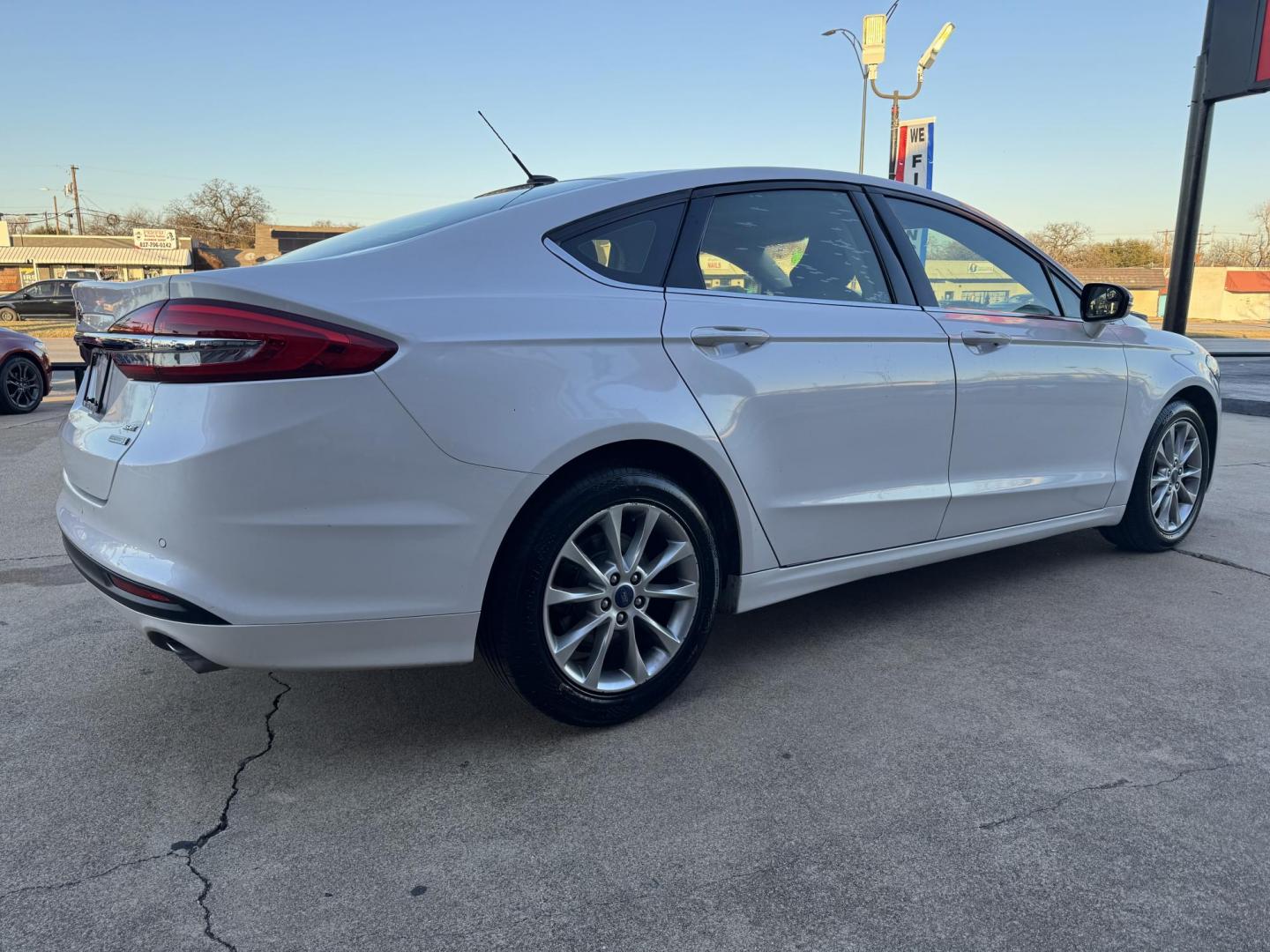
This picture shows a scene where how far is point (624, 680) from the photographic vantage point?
2.76 m

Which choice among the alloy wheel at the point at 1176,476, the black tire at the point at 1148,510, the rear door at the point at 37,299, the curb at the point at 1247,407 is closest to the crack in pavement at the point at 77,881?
the black tire at the point at 1148,510

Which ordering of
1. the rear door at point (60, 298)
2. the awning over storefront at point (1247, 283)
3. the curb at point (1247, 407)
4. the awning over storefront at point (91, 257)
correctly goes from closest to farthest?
the curb at point (1247, 407) < the rear door at point (60, 298) < the awning over storefront at point (1247, 283) < the awning over storefront at point (91, 257)

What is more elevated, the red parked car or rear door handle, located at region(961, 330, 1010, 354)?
rear door handle, located at region(961, 330, 1010, 354)

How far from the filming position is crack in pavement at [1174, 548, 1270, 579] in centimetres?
436

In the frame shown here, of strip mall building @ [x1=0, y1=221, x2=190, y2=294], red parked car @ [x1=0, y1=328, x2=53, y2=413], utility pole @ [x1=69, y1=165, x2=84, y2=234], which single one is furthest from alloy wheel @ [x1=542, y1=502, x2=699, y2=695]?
utility pole @ [x1=69, y1=165, x2=84, y2=234]

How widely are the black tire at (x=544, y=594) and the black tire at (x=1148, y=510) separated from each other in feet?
8.96

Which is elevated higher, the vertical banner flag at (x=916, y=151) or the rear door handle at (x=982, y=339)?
the vertical banner flag at (x=916, y=151)

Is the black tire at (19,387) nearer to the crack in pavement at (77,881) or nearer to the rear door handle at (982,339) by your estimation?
the crack in pavement at (77,881)

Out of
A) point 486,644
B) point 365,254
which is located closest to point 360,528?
point 486,644

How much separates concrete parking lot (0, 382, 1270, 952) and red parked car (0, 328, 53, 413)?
7.17 meters

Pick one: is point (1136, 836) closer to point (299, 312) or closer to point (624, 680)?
point (624, 680)

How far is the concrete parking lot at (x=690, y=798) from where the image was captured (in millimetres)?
1927

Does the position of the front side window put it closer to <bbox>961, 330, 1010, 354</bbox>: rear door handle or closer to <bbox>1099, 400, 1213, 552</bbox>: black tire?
<bbox>961, 330, 1010, 354</bbox>: rear door handle

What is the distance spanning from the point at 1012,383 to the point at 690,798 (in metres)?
2.17
